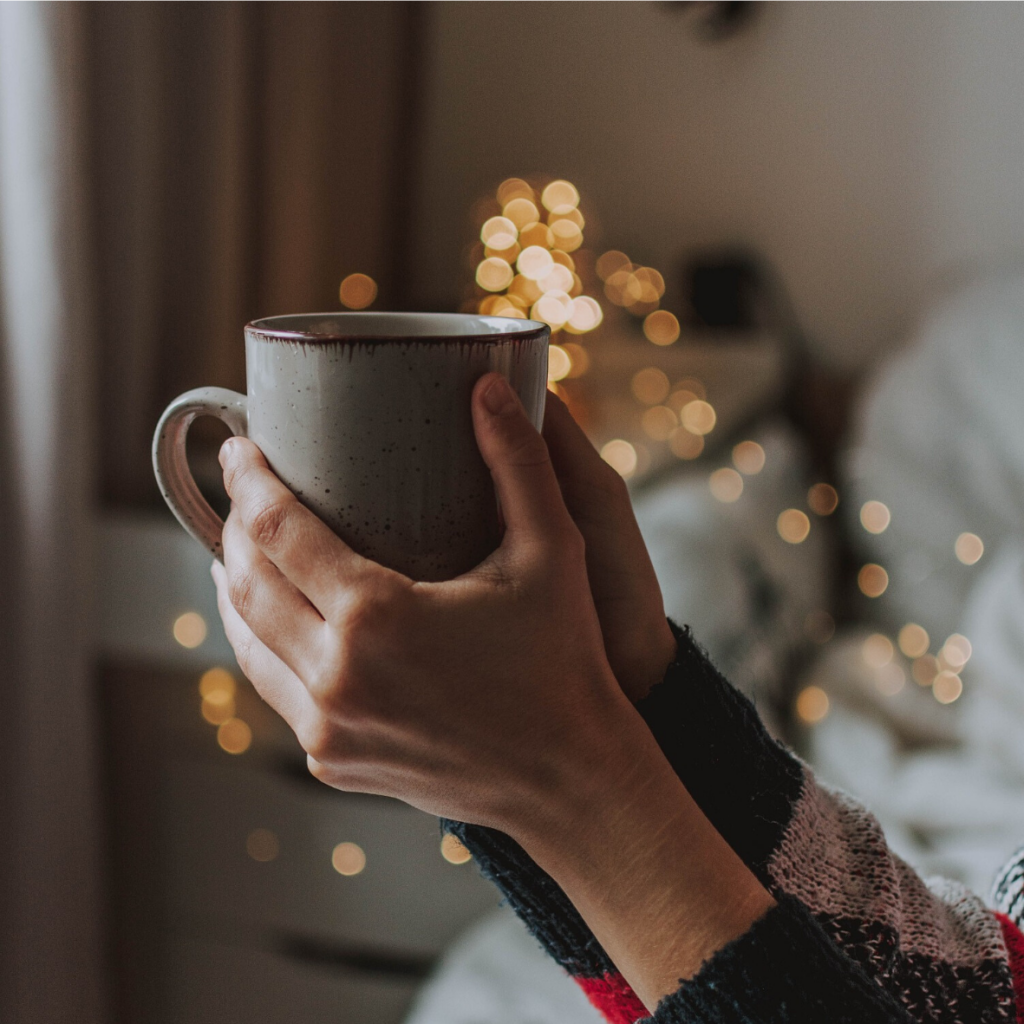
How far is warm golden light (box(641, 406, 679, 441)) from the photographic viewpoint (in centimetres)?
127

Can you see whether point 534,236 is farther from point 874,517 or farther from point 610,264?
point 874,517

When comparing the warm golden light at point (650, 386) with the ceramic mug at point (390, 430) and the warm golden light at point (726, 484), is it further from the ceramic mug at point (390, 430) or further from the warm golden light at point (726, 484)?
the ceramic mug at point (390, 430)

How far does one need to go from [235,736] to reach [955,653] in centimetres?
98

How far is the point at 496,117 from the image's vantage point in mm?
1880

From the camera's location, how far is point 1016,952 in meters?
0.48

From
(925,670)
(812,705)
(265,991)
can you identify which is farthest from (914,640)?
(265,991)

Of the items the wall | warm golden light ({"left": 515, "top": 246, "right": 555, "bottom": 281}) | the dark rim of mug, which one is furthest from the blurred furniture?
the wall

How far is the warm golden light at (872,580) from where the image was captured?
1448mm

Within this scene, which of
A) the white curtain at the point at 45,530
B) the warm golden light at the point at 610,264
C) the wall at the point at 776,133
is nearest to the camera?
the white curtain at the point at 45,530

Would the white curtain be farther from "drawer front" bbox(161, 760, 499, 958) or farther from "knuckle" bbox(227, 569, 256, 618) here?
"knuckle" bbox(227, 569, 256, 618)

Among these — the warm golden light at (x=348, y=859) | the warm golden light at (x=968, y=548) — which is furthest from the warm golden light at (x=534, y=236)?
the warm golden light at (x=348, y=859)

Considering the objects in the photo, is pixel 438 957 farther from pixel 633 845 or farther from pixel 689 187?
pixel 689 187

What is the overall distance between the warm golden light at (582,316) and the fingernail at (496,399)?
976 mm

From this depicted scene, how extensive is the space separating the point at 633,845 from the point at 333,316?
0.26 metres
